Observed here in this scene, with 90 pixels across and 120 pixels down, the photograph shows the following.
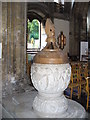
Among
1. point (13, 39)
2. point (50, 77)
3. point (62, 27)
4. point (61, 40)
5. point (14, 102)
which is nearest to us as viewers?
point (50, 77)

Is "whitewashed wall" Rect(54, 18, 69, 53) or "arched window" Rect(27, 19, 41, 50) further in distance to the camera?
"arched window" Rect(27, 19, 41, 50)

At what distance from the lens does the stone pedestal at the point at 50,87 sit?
1.57 meters

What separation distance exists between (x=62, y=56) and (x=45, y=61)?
22 centimetres

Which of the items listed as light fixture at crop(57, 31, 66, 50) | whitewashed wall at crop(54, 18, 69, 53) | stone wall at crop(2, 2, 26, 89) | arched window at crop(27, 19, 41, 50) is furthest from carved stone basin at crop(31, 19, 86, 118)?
arched window at crop(27, 19, 41, 50)

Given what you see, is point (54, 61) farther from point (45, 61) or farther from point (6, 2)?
point (6, 2)

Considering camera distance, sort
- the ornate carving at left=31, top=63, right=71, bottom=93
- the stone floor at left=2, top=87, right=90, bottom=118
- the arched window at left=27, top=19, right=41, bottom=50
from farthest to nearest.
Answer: the arched window at left=27, top=19, right=41, bottom=50
the stone floor at left=2, top=87, right=90, bottom=118
the ornate carving at left=31, top=63, right=71, bottom=93

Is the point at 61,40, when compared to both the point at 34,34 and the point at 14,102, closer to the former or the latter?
the point at 34,34

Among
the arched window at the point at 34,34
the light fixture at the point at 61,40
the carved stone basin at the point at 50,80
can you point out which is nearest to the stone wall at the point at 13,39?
the carved stone basin at the point at 50,80

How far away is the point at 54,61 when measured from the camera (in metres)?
1.61

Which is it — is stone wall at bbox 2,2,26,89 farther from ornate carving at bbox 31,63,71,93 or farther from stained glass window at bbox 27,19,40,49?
stained glass window at bbox 27,19,40,49

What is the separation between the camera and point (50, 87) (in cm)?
159

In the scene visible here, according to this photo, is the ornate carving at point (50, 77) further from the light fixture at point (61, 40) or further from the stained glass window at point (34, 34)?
the stained glass window at point (34, 34)

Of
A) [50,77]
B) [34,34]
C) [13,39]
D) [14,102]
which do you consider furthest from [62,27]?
[50,77]

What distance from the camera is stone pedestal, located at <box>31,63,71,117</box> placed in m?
1.57
